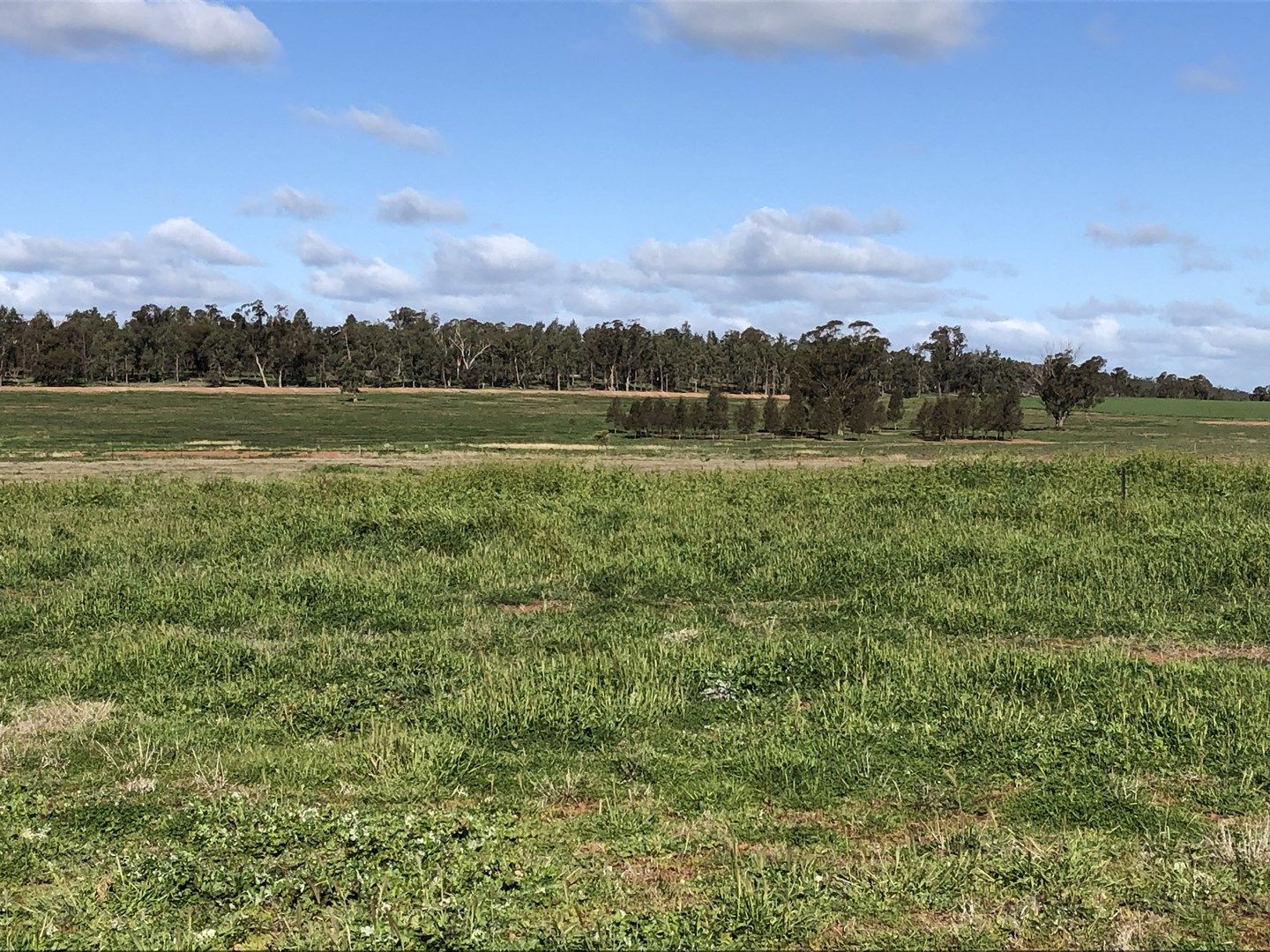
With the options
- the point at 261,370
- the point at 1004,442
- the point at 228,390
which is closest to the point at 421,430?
the point at 1004,442

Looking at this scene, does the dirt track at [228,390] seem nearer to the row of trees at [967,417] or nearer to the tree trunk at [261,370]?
the tree trunk at [261,370]

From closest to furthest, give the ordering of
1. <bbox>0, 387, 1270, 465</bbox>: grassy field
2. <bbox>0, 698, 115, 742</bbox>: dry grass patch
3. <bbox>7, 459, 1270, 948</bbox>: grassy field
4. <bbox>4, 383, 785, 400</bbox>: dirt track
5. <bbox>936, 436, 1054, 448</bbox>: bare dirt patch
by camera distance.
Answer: <bbox>7, 459, 1270, 948</bbox>: grassy field, <bbox>0, 698, 115, 742</bbox>: dry grass patch, <bbox>0, 387, 1270, 465</bbox>: grassy field, <bbox>936, 436, 1054, 448</bbox>: bare dirt patch, <bbox>4, 383, 785, 400</bbox>: dirt track

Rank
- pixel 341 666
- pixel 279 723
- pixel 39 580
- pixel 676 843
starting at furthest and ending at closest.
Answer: pixel 39 580, pixel 341 666, pixel 279 723, pixel 676 843

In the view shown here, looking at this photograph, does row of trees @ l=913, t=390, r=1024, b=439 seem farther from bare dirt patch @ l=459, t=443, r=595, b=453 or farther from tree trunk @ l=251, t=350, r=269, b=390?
tree trunk @ l=251, t=350, r=269, b=390

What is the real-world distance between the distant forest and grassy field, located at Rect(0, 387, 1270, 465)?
23.7 meters

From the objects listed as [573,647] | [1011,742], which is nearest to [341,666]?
[573,647]

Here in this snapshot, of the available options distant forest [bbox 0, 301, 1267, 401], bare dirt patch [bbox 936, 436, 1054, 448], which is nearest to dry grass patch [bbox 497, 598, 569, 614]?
bare dirt patch [bbox 936, 436, 1054, 448]

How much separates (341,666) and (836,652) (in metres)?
4.51

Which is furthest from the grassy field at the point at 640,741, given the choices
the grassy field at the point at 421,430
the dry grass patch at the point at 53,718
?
the grassy field at the point at 421,430

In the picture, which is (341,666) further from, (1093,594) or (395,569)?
(1093,594)

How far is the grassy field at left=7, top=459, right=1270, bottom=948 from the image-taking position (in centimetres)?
489

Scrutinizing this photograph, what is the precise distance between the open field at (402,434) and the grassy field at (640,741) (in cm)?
2940

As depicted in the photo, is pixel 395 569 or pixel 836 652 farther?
pixel 395 569

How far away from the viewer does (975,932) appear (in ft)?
15.2
